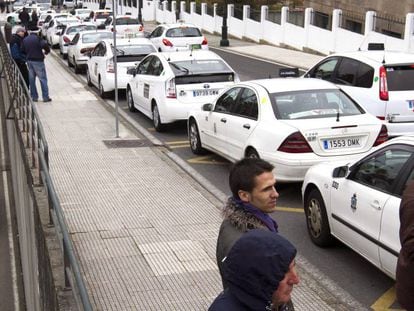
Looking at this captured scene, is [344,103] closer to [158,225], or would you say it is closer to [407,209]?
[158,225]

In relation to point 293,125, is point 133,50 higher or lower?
higher

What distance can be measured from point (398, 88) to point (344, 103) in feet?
6.97

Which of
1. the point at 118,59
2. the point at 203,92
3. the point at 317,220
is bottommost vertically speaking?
the point at 317,220

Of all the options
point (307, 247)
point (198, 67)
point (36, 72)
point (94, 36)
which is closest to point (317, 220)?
point (307, 247)

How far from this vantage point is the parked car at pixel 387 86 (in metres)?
10.8

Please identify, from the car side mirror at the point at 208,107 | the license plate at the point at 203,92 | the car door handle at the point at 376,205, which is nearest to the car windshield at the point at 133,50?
the license plate at the point at 203,92

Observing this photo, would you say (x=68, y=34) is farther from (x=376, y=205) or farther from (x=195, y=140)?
(x=376, y=205)

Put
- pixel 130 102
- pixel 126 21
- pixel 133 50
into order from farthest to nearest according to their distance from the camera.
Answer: pixel 126 21 < pixel 133 50 < pixel 130 102

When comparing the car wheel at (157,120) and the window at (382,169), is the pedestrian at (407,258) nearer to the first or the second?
the window at (382,169)

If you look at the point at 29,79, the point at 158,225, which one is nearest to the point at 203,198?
the point at 158,225

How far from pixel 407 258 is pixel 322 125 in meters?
5.27

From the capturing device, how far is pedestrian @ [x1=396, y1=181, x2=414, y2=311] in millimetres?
3424

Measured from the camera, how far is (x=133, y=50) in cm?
1800

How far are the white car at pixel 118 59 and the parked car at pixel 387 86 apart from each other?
7.24 metres
